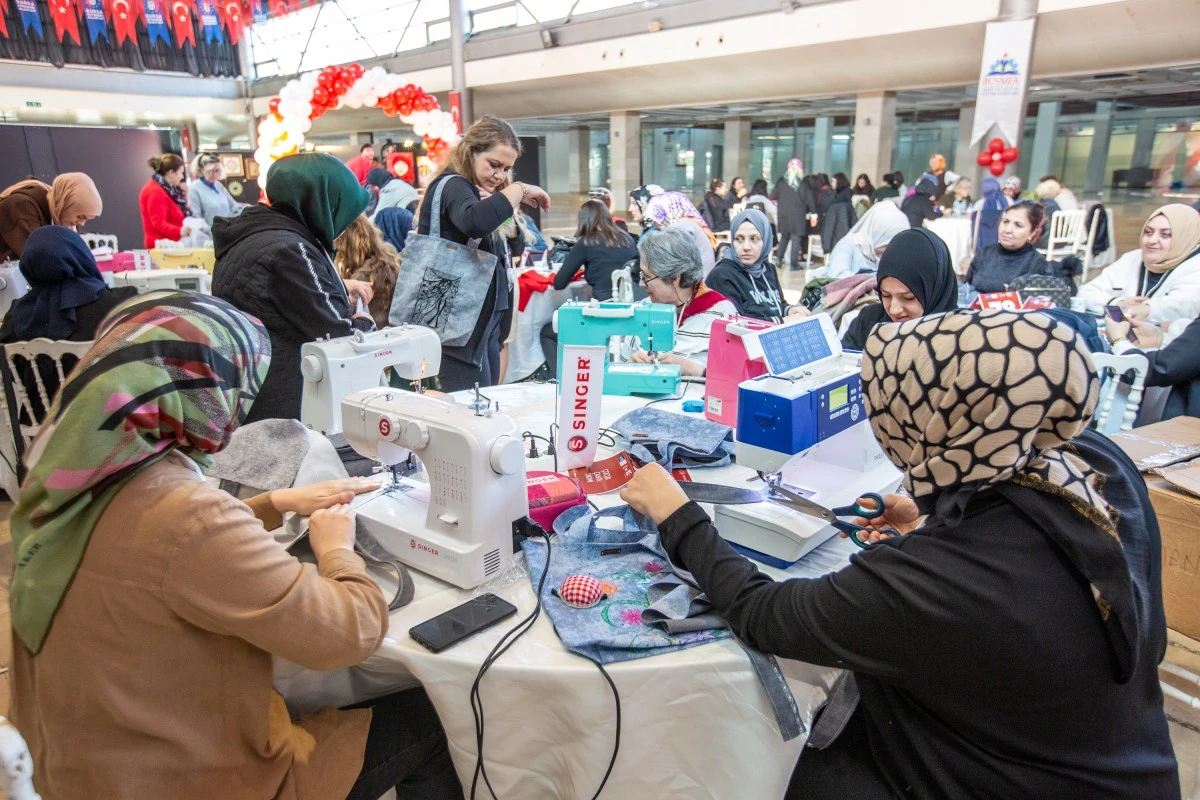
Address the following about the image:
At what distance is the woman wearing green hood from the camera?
2.04 metres

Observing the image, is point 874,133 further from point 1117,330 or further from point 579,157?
point 579,157

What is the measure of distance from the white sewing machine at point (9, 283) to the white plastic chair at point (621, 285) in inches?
129

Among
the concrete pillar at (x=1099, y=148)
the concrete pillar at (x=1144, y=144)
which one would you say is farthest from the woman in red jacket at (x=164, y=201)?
the concrete pillar at (x=1144, y=144)

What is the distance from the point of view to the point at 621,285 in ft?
16.2

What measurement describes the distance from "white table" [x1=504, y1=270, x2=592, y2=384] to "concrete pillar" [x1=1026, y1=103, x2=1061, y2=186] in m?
14.6

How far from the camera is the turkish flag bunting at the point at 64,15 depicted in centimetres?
1193

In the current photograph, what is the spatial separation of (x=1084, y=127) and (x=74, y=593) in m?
20.7

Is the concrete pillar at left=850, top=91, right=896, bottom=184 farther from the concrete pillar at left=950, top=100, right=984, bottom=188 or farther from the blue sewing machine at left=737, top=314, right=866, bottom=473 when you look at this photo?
the blue sewing machine at left=737, top=314, right=866, bottom=473

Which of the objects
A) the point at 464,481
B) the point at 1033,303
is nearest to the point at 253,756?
the point at 464,481

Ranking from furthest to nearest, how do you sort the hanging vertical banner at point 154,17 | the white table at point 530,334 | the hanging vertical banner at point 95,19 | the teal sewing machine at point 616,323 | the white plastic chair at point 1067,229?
the hanging vertical banner at point 154,17, the hanging vertical banner at point 95,19, the white plastic chair at point 1067,229, the white table at point 530,334, the teal sewing machine at point 616,323

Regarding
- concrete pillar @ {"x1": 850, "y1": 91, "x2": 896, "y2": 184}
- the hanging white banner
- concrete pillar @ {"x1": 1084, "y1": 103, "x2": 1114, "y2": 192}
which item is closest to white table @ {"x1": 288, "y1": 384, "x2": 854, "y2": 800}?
the hanging white banner

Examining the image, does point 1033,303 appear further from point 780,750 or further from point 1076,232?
point 1076,232

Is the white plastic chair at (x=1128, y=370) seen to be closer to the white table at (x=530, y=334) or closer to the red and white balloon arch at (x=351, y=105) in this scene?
the white table at (x=530, y=334)

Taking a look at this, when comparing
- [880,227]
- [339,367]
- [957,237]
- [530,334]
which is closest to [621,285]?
[530,334]
